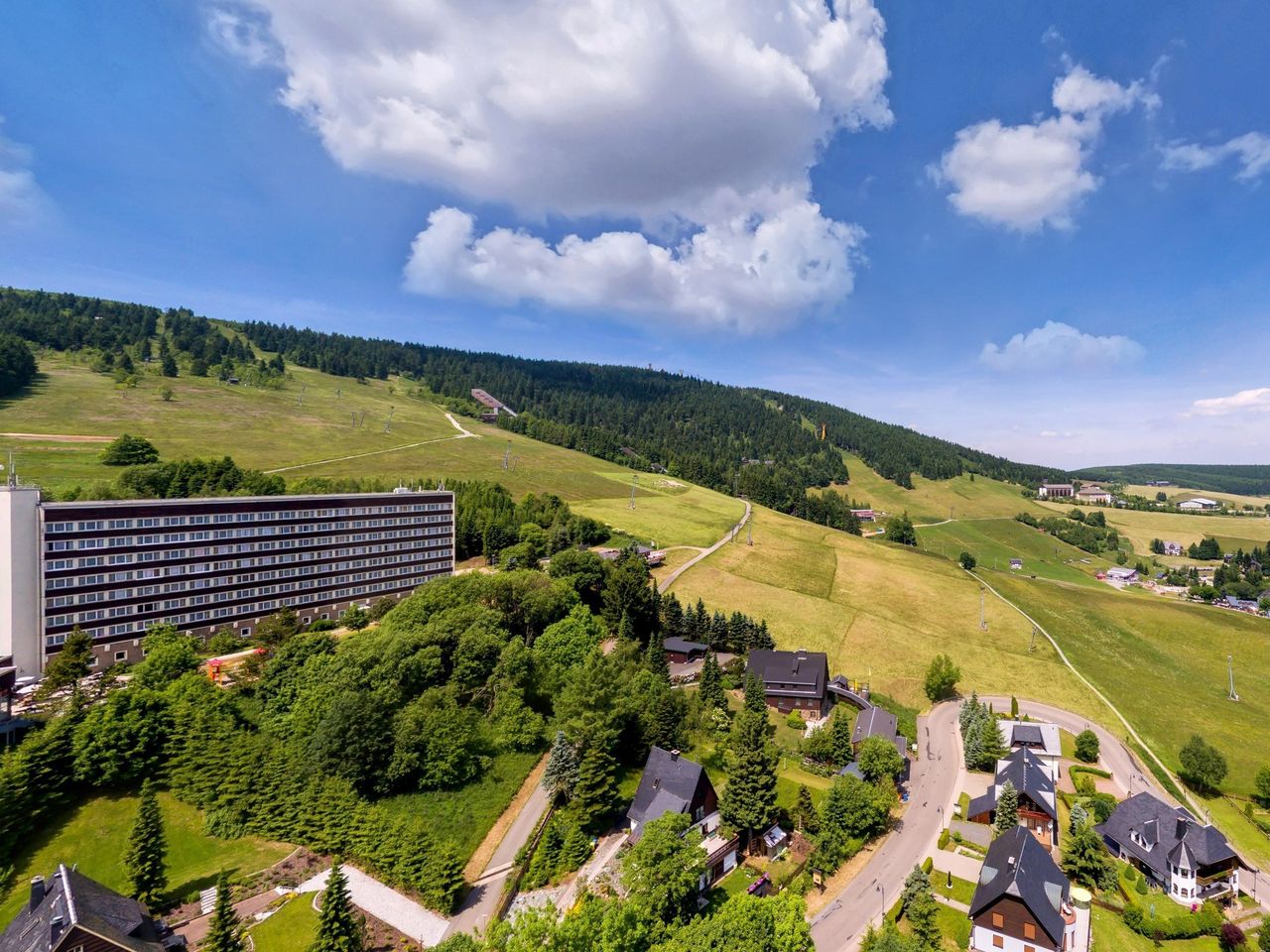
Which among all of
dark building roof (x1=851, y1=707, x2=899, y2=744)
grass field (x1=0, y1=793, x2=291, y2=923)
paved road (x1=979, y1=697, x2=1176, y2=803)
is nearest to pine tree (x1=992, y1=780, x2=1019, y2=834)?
dark building roof (x1=851, y1=707, x2=899, y2=744)

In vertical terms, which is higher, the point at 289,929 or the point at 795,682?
Result: the point at 795,682

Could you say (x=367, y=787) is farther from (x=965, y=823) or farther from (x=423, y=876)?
(x=965, y=823)

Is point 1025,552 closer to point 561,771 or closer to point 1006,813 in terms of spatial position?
point 1006,813

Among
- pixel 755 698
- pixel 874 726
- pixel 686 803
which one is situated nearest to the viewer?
pixel 686 803

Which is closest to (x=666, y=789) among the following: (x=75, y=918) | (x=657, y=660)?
(x=657, y=660)

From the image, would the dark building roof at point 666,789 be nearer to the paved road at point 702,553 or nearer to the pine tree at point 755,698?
the pine tree at point 755,698

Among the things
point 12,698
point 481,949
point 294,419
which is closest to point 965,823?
point 481,949
